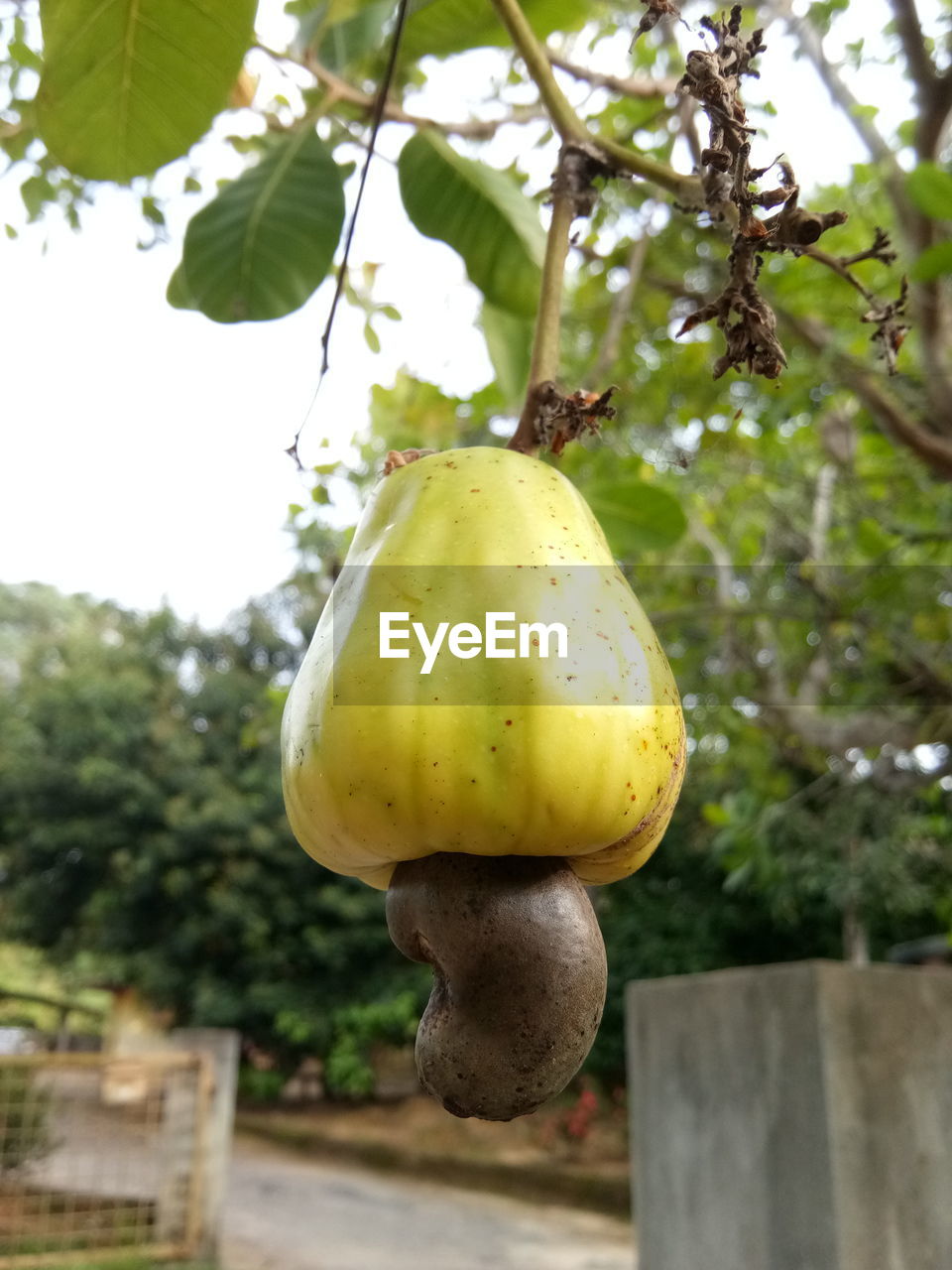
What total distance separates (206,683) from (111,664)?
4.35ft

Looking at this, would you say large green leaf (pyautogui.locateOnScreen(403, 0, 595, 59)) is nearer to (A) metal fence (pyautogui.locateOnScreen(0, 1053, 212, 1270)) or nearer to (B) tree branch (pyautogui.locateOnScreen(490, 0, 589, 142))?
(B) tree branch (pyautogui.locateOnScreen(490, 0, 589, 142))

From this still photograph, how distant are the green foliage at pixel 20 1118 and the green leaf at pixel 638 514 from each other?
19.1 feet

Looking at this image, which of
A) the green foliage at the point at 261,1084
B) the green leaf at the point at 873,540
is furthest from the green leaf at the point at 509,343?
the green foliage at the point at 261,1084

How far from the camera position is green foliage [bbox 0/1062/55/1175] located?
604 centimetres

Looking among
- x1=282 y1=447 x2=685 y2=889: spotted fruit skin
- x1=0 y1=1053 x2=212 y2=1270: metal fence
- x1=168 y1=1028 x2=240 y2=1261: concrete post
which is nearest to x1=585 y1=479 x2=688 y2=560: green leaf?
x1=282 y1=447 x2=685 y2=889: spotted fruit skin

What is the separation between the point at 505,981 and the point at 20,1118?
677 cm

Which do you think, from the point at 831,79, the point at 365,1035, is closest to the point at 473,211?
the point at 831,79

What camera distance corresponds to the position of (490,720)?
0.52m

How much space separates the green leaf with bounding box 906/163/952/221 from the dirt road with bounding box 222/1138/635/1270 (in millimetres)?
6763

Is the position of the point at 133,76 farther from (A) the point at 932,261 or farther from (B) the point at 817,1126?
(B) the point at 817,1126

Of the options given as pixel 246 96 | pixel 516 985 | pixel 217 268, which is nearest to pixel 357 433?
pixel 246 96

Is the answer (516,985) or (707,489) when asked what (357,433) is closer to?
(707,489)

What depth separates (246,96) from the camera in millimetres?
1387

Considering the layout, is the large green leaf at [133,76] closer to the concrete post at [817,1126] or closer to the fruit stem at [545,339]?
the fruit stem at [545,339]
